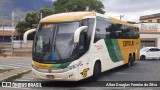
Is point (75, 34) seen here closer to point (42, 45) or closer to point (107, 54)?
point (42, 45)

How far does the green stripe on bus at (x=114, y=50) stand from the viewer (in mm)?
18641

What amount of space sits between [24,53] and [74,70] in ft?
120

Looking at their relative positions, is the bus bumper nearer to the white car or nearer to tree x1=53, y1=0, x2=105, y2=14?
the white car

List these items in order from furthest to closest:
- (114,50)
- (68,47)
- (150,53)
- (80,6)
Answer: (80,6)
(150,53)
(114,50)
(68,47)

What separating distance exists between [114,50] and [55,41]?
659 centimetres

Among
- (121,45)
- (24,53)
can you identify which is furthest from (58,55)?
(24,53)

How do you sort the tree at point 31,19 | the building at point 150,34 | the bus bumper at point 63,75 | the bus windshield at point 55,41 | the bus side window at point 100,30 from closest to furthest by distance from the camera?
the bus bumper at point 63,75
the bus windshield at point 55,41
the bus side window at point 100,30
the building at point 150,34
the tree at point 31,19

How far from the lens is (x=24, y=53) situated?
1943 inches

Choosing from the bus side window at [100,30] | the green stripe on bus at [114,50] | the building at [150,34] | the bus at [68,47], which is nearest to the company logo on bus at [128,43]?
the green stripe on bus at [114,50]

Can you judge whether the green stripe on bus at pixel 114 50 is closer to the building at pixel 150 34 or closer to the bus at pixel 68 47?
the bus at pixel 68 47

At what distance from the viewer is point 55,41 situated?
1397 cm

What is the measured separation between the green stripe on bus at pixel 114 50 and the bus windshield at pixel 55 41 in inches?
175

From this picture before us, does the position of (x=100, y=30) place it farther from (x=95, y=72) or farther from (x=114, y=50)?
(x=114, y=50)

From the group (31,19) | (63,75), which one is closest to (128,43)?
(63,75)
